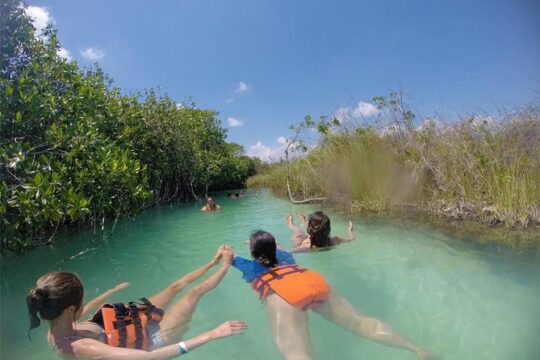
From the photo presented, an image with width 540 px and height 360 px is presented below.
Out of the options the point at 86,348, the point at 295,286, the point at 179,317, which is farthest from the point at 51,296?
the point at 295,286

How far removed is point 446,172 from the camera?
810cm

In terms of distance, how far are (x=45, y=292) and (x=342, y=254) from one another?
5.17 metres

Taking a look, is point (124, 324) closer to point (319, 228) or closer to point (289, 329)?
point (289, 329)

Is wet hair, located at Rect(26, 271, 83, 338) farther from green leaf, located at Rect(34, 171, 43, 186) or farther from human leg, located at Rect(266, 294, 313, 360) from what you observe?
green leaf, located at Rect(34, 171, 43, 186)

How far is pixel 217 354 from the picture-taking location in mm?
3834

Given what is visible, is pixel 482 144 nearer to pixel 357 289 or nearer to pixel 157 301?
pixel 357 289

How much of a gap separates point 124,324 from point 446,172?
7378 millimetres

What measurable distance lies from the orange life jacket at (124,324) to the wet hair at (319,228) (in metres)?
3.14

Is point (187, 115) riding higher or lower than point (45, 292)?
higher

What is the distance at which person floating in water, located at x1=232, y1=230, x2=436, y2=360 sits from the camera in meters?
3.13

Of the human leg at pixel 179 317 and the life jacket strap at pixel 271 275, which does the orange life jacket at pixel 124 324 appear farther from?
the life jacket strap at pixel 271 275

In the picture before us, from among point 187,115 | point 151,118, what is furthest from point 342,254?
point 187,115

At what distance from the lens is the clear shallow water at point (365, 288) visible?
3736 mm

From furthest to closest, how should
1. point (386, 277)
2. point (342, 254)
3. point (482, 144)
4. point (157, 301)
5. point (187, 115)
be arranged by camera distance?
1. point (187, 115)
2. point (482, 144)
3. point (342, 254)
4. point (386, 277)
5. point (157, 301)
